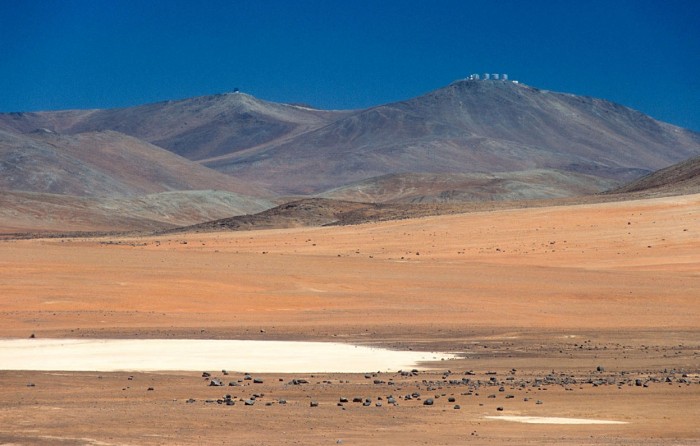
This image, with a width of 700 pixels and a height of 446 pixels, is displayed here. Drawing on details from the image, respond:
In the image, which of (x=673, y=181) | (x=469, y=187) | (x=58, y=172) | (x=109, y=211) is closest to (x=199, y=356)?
(x=673, y=181)

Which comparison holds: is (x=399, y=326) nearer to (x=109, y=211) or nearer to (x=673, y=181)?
(x=673, y=181)

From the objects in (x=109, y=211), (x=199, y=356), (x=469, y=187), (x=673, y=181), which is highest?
(x=469, y=187)

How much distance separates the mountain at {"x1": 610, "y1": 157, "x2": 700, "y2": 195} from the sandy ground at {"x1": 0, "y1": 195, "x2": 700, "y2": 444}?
18.3m

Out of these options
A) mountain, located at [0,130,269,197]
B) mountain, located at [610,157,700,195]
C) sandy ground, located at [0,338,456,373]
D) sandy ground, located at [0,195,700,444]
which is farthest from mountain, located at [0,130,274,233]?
sandy ground, located at [0,338,456,373]

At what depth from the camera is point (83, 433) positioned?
12422 millimetres

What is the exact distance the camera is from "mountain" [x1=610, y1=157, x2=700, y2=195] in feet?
252

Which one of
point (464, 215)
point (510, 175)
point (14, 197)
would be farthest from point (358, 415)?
point (510, 175)

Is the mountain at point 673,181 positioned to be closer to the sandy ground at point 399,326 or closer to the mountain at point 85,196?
the sandy ground at point 399,326

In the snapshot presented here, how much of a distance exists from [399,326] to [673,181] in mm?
66530

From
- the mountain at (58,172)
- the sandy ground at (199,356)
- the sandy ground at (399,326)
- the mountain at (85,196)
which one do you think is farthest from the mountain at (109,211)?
the sandy ground at (199,356)

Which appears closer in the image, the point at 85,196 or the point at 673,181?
the point at 673,181

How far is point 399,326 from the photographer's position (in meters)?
26.5

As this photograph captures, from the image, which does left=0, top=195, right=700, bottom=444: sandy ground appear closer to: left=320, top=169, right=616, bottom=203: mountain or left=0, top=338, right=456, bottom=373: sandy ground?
left=0, top=338, right=456, bottom=373: sandy ground

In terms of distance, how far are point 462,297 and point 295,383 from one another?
16455 millimetres
